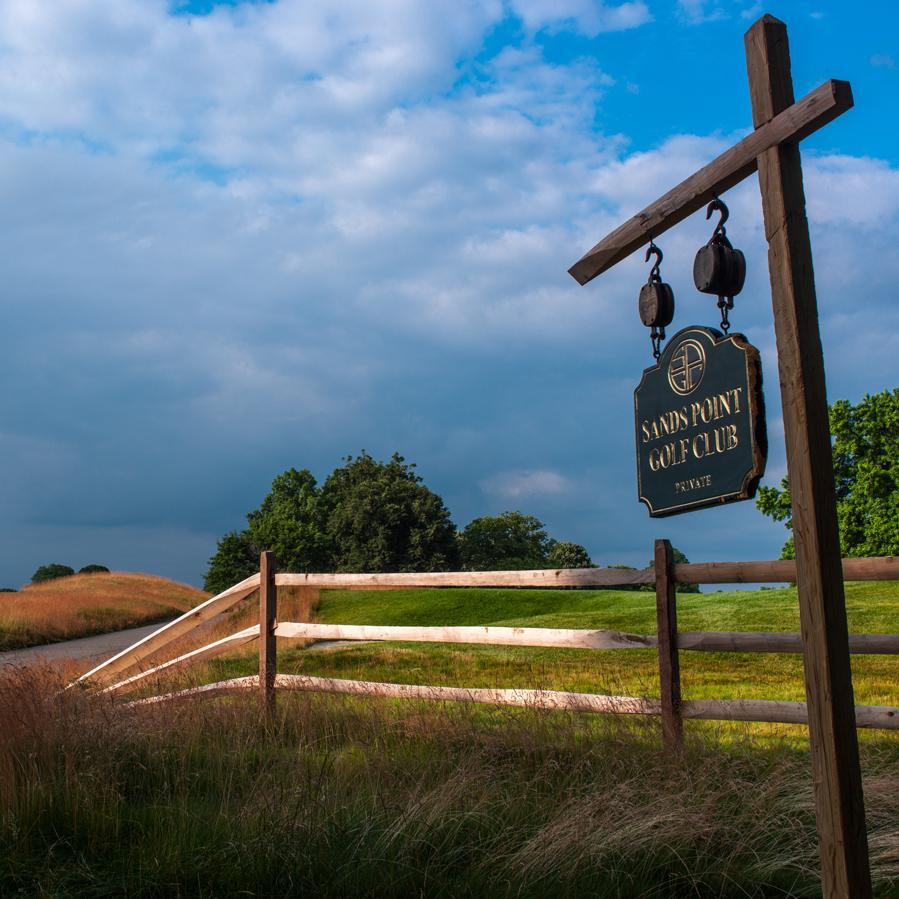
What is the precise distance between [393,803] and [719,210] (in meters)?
3.64

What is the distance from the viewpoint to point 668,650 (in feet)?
21.9

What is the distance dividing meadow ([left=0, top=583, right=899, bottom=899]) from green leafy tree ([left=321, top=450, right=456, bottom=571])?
29.5 meters

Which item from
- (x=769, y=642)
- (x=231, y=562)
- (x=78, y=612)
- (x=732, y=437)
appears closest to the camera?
(x=732, y=437)

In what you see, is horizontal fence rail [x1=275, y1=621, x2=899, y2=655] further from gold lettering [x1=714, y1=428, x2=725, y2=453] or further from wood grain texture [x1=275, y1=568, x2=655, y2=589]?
gold lettering [x1=714, y1=428, x2=725, y2=453]

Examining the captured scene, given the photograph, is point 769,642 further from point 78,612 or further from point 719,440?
point 78,612

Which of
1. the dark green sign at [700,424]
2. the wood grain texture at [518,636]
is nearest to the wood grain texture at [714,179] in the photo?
the dark green sign at [700,424]

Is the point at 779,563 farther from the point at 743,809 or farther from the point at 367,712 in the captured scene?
the point at 367,712

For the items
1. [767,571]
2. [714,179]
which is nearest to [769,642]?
[767,571]

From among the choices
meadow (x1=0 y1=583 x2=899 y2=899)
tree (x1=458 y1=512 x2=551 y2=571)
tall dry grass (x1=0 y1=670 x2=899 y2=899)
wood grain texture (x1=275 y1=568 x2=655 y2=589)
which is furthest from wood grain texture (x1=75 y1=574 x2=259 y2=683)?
tree (x1=458 y1=512 x2=551 y2=571)

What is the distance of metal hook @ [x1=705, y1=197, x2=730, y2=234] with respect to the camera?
15.5 feet

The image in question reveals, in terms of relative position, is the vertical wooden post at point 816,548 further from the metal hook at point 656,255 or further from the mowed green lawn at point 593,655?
the mowed green lawn at point 593,655

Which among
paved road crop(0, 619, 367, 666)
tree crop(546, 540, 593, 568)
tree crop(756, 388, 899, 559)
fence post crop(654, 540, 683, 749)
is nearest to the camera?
fence post crop(654, 540, 683, 749)

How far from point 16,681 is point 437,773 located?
3.96 metres

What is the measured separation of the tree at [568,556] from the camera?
153 feet
